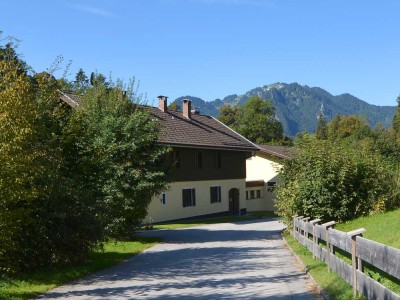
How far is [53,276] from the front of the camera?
39.9ft

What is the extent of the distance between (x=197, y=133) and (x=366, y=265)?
102 ft

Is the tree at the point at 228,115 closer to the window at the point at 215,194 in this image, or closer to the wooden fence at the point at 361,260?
the window at the point at 215,194

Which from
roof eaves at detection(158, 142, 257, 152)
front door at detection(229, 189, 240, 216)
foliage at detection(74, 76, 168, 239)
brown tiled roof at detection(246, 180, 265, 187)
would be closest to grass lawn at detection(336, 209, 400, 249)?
foliage at detection(74, 76, 168, 239)

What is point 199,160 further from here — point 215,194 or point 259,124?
point 259,124

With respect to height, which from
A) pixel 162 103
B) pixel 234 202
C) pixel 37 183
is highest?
pixel 162 103

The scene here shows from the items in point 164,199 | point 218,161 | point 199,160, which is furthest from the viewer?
point 218,161

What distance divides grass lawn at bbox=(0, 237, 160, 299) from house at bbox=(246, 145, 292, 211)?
32.7 m

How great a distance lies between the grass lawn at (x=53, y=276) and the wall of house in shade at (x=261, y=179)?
107 feet

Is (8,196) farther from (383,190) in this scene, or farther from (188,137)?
(188,137)

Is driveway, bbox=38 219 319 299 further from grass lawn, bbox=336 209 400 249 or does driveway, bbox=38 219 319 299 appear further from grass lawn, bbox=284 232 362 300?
grass lawn, bbox=336 209 400 249

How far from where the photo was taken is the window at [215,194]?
42.7m

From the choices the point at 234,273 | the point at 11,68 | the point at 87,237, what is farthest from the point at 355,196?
the point at 11,68

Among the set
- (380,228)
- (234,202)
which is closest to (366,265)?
(380,228)

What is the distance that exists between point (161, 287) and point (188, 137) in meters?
28.5
